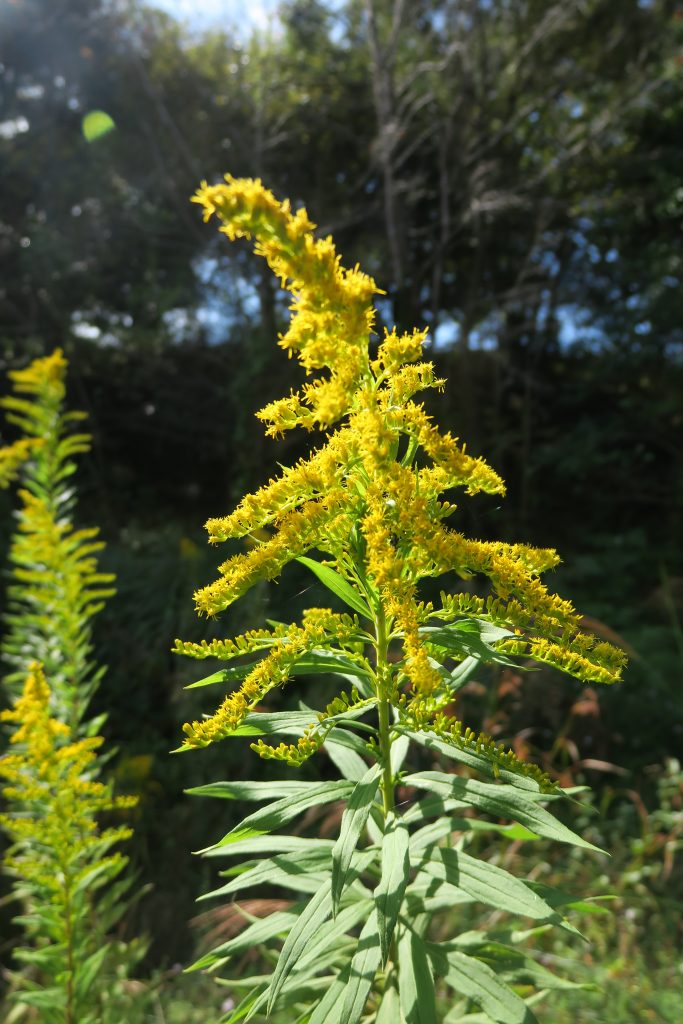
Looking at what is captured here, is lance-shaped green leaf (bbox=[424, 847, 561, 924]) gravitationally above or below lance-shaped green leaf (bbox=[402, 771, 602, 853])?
below

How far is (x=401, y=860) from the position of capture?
94cm

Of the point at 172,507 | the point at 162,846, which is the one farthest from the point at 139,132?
the point at 162,846

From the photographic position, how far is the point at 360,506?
102 cm

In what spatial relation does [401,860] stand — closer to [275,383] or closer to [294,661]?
[294,661]

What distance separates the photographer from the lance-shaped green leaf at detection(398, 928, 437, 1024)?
37.1 inches

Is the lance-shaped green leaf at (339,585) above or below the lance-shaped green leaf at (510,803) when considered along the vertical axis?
above

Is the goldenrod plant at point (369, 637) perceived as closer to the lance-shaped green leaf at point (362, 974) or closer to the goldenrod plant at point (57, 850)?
the lance-shaped green leaf at point (362, 974)

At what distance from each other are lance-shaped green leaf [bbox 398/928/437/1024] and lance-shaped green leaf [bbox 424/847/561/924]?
0.34 ft

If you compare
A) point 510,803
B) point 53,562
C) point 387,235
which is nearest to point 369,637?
point 510,803

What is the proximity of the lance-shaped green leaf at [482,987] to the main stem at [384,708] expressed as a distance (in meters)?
0.25

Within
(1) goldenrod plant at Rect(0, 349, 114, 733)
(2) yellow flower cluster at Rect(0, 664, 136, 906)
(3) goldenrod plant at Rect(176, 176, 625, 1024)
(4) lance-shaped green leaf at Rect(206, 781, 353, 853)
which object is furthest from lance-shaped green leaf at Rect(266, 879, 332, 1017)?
(1) goldenrod plant at Rect(0, 349, 114, 733)

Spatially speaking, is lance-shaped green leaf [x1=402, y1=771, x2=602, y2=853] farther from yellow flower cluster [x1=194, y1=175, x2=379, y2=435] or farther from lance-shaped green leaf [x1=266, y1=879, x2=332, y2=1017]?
yellow flower cluster [x1=194, y1=175, x2=379, y2=435]

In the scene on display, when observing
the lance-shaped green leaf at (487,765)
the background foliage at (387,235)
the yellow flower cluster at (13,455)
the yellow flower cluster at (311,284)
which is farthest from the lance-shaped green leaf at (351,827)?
the background foliage at (387,235)

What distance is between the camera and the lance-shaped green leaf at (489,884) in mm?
924
